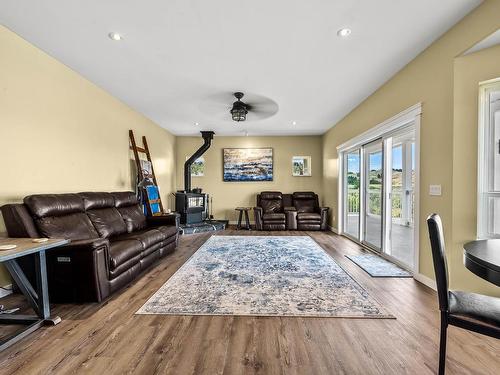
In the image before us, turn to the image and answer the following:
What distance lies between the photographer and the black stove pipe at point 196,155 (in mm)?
6406

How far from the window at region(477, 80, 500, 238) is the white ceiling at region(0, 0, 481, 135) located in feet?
2.57

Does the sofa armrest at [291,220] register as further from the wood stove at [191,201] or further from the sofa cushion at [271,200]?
the wood stove at [191,201]

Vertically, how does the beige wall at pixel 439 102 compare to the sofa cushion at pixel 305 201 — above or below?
above

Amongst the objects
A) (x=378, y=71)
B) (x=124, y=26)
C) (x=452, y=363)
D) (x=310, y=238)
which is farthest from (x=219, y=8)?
(x=310, y=238)

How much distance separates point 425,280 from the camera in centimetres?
268

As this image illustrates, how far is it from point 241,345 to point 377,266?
2.44m

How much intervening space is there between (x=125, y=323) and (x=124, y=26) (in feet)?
8.81

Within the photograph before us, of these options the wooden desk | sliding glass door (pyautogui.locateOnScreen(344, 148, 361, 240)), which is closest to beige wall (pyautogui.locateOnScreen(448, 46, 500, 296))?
sliding glass door (pyautogui.locateOnScreen(344, 148, 361, 240))

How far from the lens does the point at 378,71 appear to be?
3102 millimetres

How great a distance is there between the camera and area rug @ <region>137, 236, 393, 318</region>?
211 centimetres

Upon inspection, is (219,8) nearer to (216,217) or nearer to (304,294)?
(304,294)

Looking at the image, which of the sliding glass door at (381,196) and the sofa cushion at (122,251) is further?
the sliding glass door at (381,196)

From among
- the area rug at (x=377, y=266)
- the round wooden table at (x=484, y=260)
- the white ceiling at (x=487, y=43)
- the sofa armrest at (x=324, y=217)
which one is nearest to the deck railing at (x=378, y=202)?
the sofa armrest at (x=324, y=217)

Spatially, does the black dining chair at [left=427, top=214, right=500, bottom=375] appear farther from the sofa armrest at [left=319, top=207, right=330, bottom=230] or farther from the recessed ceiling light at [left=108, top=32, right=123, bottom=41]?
the sofa armrest at [left=319, top=207, right=330, bottom=230]
